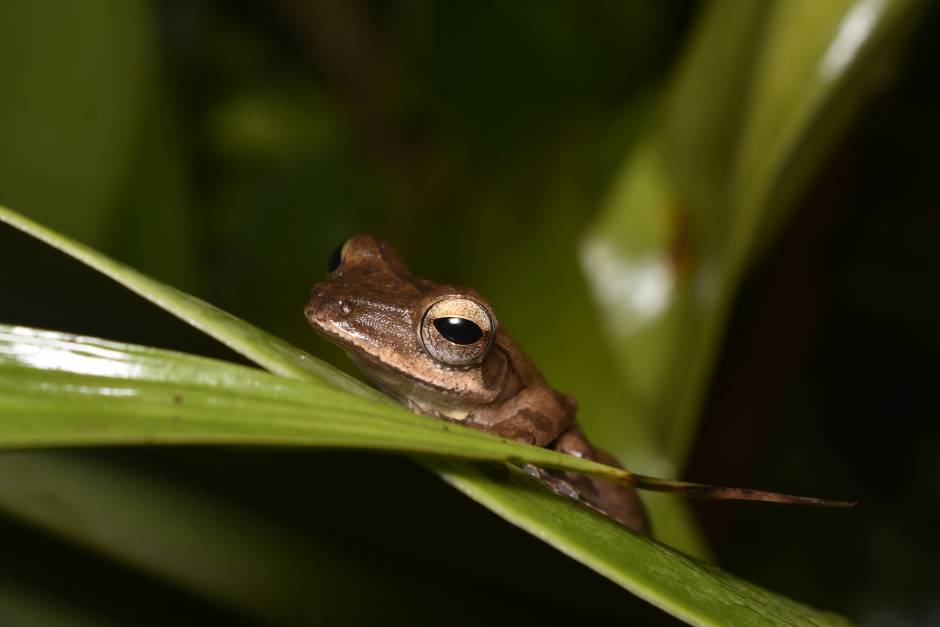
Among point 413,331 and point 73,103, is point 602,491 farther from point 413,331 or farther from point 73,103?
point 73,103

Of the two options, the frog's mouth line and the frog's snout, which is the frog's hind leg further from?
the frog's snout

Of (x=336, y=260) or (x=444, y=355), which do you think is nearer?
(x=444, y=355)

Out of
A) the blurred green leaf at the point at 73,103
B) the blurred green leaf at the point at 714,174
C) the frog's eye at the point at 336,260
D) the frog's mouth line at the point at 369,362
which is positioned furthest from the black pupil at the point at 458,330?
the blurred green leaf at the point at 73,103

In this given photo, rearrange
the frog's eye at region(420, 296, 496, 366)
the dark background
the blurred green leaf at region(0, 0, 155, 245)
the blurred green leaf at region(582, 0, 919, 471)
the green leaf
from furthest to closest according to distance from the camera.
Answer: the dark background < the blurred green leaf at region(582, 0, 919, 471) < the blurred green leaf at region(0, 0, 155, 245) < the frog's eye at region(420, 296, 496, 366) < the green leaf

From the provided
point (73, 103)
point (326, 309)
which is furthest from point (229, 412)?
point (73, 103)

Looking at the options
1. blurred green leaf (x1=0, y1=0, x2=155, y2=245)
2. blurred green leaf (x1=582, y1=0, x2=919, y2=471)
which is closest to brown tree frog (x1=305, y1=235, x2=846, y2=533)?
blurred green leaf (x1=582, y1=0, x2=919, y2=471)

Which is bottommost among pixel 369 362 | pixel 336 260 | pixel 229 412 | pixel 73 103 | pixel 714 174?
pixel 229 412

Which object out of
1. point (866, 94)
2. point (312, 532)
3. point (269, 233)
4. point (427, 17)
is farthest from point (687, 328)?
point (269, 233)
